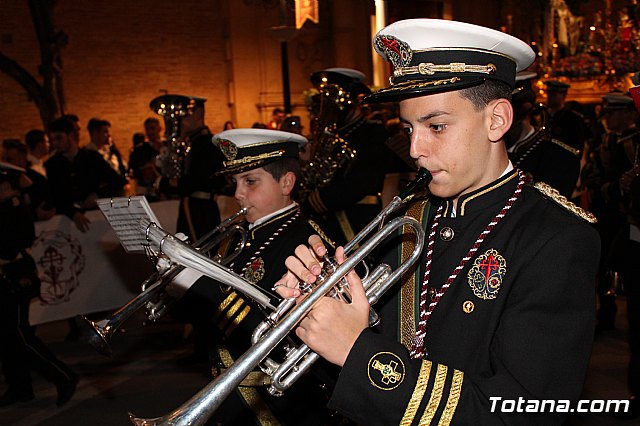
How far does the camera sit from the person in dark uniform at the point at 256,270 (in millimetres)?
2938

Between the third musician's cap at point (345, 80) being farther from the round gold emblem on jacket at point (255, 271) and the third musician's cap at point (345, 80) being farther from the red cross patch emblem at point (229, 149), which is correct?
the round gold emblem on jacket at point (255, 271)

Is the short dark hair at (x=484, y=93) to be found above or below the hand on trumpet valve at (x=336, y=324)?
above

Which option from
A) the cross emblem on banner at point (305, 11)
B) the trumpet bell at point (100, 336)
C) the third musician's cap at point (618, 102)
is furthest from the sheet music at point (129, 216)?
the cross emblem on banner at point (305, 11)

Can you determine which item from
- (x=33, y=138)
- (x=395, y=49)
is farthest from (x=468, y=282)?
(x=33, y=138)

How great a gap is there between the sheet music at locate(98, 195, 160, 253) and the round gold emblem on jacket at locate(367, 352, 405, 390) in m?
0.94

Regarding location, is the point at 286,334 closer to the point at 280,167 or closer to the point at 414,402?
the point at 414,402

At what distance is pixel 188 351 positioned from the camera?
253 inches

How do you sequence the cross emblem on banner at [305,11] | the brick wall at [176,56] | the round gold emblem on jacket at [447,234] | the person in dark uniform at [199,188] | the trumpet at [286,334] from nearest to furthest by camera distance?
the trumpet at [286,334] < the round gold emblem on jacket at [447,234] < the person in dark uniform at [199,188] < the cross emblem on banner at [305,11] < the brick wall at [176,56]

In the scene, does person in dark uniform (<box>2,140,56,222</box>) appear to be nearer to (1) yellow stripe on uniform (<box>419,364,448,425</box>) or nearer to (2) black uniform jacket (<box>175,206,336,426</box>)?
(2) black uniform jacket (<box>175,206,336,426</box>)

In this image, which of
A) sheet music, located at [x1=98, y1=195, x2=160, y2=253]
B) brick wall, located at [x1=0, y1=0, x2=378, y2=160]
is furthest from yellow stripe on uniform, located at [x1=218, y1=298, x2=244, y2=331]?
brick wall, located at [x1=0, y1=0, x2=378, y2=160]

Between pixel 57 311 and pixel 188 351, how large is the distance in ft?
4.97

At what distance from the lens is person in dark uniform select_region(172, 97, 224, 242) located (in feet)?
21.1

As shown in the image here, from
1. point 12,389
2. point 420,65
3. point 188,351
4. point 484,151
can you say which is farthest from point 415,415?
point 188,351

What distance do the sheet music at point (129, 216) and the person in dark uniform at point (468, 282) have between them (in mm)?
689
